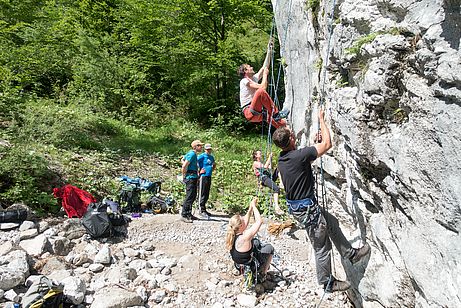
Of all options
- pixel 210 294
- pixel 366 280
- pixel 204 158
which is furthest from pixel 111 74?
pixel 366 280

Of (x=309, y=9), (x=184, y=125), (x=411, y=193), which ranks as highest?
(x=309, y=9)

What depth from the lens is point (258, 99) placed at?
7.20 meters

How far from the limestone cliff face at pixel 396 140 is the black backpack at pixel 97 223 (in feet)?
15.1

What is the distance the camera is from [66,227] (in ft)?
25.1

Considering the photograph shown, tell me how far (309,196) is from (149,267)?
11.9 feet

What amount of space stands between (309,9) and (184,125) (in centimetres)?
1229

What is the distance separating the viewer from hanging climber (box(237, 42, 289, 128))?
7203 millimetres

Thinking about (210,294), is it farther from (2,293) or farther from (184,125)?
(184,125)

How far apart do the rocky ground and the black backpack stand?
0.20 meters

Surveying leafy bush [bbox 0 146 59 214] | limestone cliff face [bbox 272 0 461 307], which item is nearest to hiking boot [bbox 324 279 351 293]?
limestone cliff face [bbox 272 0 461 307]

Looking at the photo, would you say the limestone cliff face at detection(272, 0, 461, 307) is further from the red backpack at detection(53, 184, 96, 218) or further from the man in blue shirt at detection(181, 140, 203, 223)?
the red backpack at detection(53, 184, 96, 218)

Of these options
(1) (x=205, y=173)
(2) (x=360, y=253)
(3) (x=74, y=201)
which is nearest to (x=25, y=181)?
(3) (x=74, y=201)

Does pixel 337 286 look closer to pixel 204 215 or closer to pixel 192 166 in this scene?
pixel 192 166

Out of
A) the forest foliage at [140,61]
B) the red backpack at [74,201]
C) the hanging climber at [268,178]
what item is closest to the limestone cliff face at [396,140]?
the hanging climber at [268,178]
